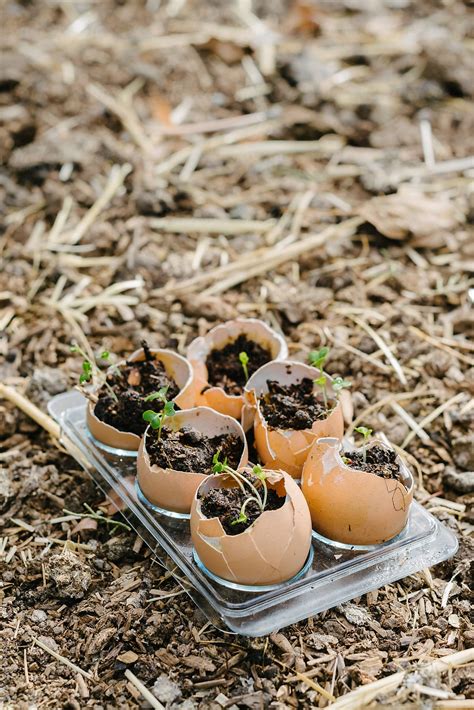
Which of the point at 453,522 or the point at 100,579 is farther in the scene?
the point at 453,522

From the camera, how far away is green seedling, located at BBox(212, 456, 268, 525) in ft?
7.07

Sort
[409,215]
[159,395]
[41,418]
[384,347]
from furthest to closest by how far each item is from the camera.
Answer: [409,215]
[384,347]
[41,418]
[159,395]

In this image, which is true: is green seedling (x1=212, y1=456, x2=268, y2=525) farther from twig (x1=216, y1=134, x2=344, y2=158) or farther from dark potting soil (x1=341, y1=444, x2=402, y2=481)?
twig (x1=216, y1=134, x2=344, y2=158)

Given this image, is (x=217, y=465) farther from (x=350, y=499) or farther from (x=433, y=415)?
(x=433, y=415)

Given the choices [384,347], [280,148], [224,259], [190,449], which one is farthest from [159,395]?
[280,148]

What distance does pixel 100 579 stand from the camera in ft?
8.02

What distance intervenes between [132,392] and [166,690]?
0.81 meters

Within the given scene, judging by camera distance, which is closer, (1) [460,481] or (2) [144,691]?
(2) [144,691]

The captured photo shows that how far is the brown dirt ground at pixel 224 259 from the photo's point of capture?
7.36ft

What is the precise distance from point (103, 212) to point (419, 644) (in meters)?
2.37

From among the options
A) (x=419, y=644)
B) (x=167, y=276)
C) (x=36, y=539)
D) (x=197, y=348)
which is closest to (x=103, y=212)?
(x=167, y=276)

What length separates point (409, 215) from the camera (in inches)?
149

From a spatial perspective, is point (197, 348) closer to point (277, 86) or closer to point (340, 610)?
point (340, 610)

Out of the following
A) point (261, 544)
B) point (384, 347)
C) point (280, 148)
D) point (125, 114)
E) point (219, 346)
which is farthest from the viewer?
point (125, 114)
